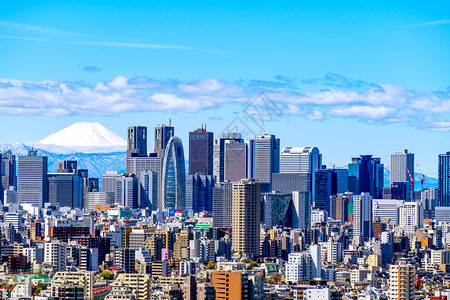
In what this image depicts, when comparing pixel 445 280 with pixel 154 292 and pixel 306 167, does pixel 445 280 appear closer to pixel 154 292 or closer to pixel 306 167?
pixel 154 292

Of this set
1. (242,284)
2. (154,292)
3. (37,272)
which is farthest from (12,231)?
(242,284)

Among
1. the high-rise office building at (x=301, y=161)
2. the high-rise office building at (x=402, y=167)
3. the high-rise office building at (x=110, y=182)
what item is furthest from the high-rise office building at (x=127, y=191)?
the high-rise office building at (x=402, y=167)

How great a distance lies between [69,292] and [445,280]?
1494cm

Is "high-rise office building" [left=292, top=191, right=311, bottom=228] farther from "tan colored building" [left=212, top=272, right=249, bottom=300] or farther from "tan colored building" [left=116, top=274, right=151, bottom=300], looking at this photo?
"tan colored building" [left=212, top=272, right=249, bottom=300]

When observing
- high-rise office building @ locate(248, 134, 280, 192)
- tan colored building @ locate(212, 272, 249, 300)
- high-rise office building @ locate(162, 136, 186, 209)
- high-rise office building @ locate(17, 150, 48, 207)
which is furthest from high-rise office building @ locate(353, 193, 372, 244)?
tan colored building @ locate(212, 272, 249, 300)

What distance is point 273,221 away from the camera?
66.6m

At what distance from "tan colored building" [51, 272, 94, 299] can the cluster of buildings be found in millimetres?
49

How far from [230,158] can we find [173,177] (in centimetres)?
500

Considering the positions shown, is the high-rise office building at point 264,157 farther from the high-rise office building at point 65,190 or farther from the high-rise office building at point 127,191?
the high-rise office building at point 65,190

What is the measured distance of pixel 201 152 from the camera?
325 feet

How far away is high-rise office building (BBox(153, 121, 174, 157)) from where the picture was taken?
103812 mm

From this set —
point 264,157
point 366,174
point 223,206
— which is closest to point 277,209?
point 223,206

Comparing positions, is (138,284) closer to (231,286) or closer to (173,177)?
(231,286)

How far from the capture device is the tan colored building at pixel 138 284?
84.8 ft
